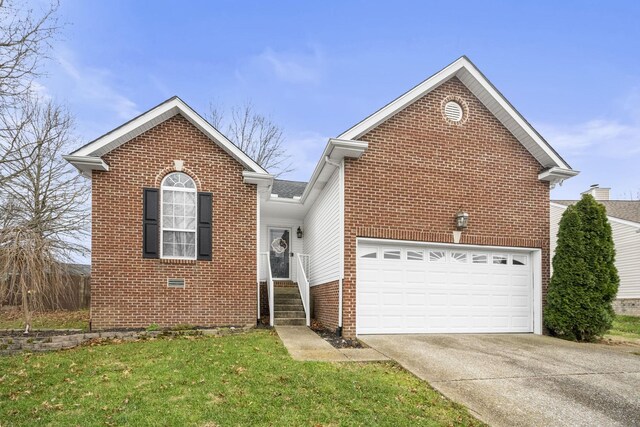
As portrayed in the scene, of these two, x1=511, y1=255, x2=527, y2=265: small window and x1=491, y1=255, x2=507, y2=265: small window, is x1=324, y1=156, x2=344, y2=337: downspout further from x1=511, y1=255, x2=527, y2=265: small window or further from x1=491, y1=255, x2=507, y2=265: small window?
x1=511, y1=255, x2=527, y2=265: small window

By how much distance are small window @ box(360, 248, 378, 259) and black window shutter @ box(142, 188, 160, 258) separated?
4.78 meters

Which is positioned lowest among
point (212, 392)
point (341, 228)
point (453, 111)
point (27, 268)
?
point (212, 392)

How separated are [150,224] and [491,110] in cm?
883

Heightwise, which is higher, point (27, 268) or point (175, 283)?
point (27, 268)

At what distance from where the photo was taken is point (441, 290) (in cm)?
967

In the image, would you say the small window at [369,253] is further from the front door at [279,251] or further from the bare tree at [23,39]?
the bare tree at [23,39]

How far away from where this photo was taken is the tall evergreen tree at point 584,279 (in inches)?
361

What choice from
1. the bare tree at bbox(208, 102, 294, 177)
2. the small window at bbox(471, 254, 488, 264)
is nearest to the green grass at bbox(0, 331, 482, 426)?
the small window at bbox(471, 254, 488, 264)

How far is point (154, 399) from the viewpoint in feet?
15.1

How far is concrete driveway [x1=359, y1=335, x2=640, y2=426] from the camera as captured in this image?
15.0ft

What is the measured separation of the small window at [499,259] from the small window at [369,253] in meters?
3.12

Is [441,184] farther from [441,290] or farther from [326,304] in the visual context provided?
[326,304]

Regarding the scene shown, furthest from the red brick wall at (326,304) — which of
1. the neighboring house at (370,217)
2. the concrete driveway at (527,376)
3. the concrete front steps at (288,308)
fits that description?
the concrete driveway at (527,376)

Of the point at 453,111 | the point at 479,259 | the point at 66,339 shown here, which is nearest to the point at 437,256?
the point at 479,259
